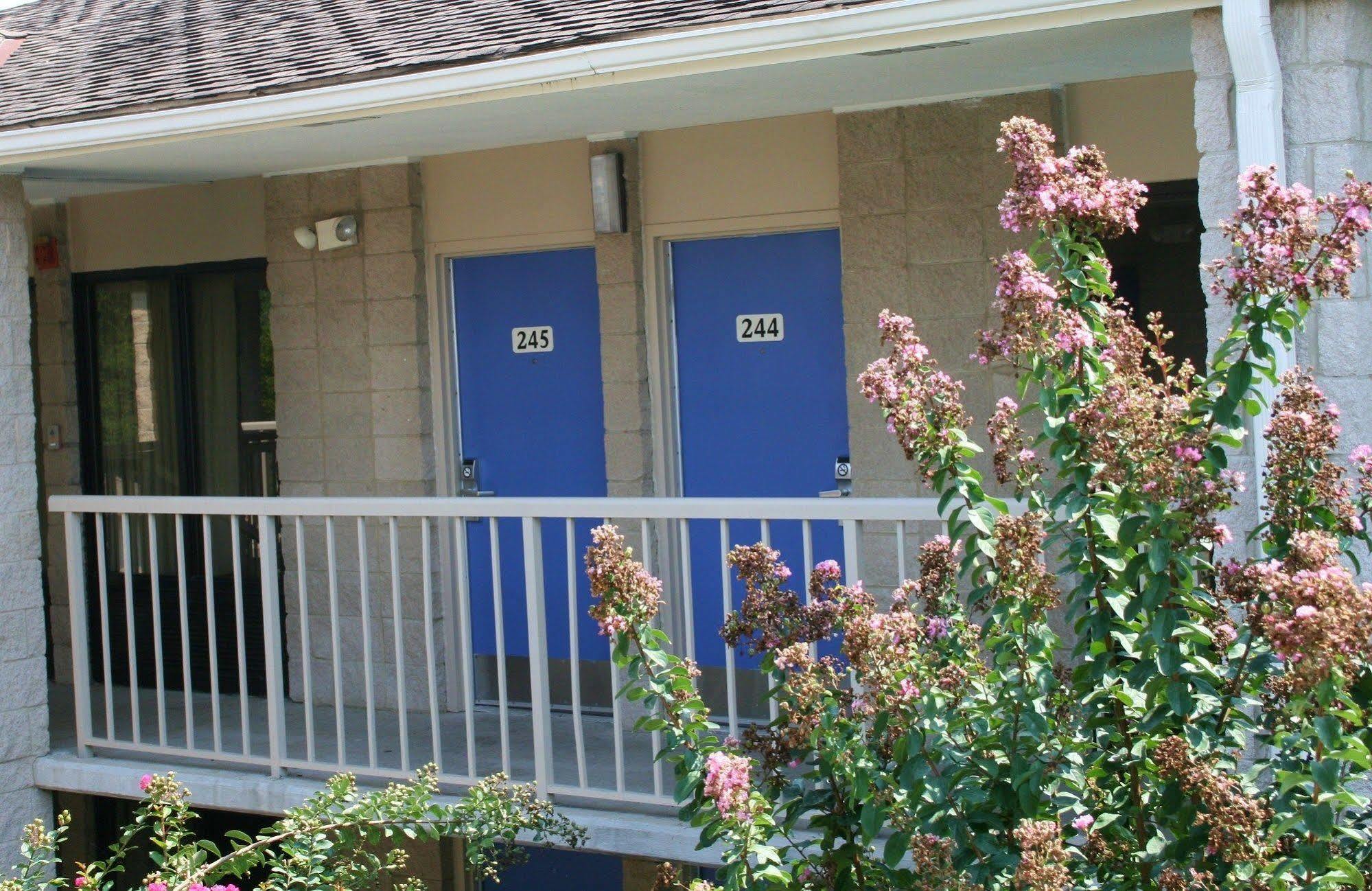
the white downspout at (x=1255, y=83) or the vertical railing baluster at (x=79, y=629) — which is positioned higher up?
the white downspout at (x=1255, y=83)

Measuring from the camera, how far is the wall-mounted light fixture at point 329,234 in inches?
299

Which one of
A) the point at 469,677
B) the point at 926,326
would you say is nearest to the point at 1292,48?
the point at 926,326

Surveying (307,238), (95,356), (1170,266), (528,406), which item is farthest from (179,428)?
(1170,266)

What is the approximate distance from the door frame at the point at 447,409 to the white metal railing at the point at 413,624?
0.02 meters

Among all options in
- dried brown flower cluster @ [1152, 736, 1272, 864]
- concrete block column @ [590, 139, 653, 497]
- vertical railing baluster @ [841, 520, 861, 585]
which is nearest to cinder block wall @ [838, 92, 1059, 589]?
concrete block column @ [590, 139, 653, 497]

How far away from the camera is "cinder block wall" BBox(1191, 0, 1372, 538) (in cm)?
408

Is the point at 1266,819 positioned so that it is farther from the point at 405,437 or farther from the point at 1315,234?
the point at 405,437

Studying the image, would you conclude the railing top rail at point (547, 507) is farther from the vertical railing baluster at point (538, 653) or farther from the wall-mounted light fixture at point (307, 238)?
the wall-mounted light fixture at point (307, 238)

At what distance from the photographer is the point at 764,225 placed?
6.81m

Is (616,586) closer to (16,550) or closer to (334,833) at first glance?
(334,833)

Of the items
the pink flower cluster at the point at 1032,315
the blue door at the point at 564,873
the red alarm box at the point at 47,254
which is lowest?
the blue door at the point at 564,873

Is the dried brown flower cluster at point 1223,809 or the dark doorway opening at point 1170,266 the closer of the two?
the dried brown flower cluster at point 1223,809

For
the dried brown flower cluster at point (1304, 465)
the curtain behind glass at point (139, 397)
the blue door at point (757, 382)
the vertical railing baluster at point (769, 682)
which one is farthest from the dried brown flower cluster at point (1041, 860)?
the curtain behind glass at point (139, 397)

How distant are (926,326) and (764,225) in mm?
→ 921
